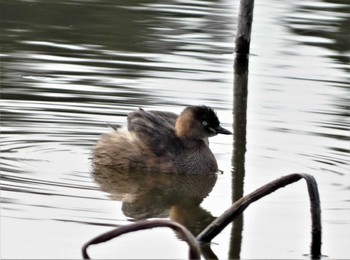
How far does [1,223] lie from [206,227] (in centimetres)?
146

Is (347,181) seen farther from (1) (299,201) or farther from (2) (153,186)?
(2) (153,186)

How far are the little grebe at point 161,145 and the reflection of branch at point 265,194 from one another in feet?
8.42

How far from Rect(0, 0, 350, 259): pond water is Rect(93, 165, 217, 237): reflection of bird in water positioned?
0.02 m

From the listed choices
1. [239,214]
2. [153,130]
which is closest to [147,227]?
[239,214]

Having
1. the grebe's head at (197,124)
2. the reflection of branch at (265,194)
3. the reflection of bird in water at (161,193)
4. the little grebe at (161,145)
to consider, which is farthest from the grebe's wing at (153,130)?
the reflection of branch at (265,194)

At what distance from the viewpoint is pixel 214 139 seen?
40.5 feet

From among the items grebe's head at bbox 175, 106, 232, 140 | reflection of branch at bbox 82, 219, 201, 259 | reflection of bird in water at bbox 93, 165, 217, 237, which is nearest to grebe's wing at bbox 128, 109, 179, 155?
grebe's head at bbox 175, 106, 232, 140

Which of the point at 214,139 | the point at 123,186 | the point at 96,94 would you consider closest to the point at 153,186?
the point at 123,186

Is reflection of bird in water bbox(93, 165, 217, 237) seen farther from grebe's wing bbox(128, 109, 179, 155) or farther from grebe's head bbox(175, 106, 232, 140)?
grebe's head bbox(175, 106, 232, 140)

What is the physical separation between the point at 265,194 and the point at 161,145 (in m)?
3.14

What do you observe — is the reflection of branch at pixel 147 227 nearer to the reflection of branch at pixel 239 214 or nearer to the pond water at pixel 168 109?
the reflection of branch at pixel 239 214

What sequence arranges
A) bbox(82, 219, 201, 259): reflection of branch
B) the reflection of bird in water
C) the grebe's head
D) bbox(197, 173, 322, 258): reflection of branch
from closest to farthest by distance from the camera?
bbox(82, 219, 201, 259): reflection of branch
bbox(197, 173, 322, 258): reflection of branch
the reflection of bird in water
the grebe's head

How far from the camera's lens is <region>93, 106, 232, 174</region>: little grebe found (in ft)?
35.9

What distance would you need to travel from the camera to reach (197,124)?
11.1 meters
